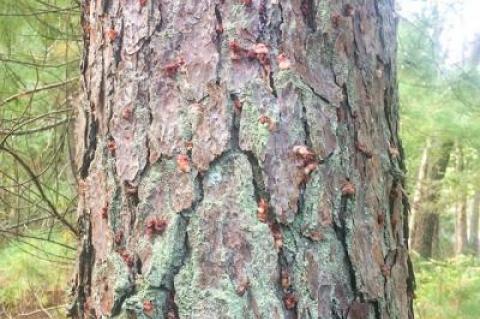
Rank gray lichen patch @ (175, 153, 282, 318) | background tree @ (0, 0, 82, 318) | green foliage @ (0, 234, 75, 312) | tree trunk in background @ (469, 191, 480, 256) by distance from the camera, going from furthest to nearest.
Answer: tree trunk in background @ (469, 191, 480, 256) < green foliage @ (0, 234, 75, 312) < background tree @ (0, 0, 82, 318) < gray lichen patch @ (175, 153, 282, 318)

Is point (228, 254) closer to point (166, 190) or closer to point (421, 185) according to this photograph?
point (166, 190)

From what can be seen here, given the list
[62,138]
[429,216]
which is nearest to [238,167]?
[62,138]

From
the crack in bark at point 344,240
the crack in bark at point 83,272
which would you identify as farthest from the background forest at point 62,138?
the crack in bark at point 344,240

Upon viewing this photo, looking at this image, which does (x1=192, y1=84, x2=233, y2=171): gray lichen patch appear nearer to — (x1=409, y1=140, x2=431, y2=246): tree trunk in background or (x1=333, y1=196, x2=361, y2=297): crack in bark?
(x1=333, y1=196, x2=361, y2=297): crack in bark

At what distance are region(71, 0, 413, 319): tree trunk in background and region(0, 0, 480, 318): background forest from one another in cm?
47

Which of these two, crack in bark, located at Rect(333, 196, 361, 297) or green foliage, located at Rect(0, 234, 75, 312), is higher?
crack in bark, located at Rect(333, 196, 361, 297)

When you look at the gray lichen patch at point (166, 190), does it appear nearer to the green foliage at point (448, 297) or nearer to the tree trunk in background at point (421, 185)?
the green foliage at point (448, 297)

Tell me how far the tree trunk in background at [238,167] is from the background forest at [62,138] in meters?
0.47

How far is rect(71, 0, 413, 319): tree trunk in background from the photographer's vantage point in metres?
0.86

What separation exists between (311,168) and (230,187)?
0.40 feet

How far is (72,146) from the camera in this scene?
10.3ft

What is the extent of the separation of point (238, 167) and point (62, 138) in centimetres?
220

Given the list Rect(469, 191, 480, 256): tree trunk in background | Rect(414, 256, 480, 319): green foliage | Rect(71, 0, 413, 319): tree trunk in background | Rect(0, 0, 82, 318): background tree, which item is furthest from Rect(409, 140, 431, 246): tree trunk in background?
Rect(469, 191, 480, 256): tree trunk in background

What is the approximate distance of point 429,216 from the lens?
27.5 ft
